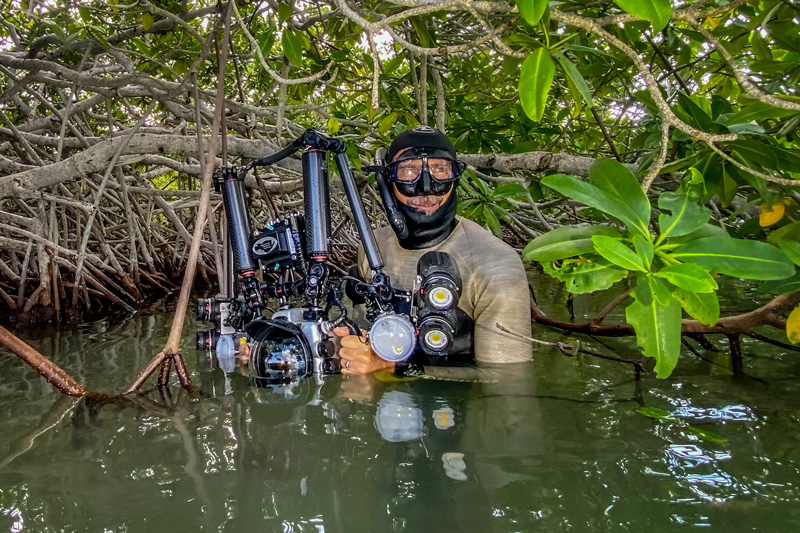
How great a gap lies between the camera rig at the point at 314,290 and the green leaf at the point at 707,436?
0.84 meters

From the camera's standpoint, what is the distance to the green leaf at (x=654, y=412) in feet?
6.07

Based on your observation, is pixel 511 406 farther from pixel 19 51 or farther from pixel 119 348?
pixel 19 51

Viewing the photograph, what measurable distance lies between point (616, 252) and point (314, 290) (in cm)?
131

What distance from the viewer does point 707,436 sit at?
167 centimetres

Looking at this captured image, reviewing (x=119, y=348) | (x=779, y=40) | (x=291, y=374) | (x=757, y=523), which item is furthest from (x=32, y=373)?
(x=779, y=40)

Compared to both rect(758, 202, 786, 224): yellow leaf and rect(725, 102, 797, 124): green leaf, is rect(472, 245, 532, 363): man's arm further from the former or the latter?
rect(725, 102, 797, 124): green leaf

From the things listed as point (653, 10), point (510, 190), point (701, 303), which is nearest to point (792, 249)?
point (701, 303)

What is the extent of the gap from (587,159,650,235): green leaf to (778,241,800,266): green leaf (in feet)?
1.36

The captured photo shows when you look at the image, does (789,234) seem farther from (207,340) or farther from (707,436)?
(207,340)

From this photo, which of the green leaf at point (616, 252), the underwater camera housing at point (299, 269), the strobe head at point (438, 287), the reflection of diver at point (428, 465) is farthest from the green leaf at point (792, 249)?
the underwater camera housing at point (299, 269)

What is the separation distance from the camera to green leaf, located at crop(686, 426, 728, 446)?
5.35ft

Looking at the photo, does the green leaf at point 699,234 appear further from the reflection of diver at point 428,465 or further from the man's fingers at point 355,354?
the man's fingers at point 355,354

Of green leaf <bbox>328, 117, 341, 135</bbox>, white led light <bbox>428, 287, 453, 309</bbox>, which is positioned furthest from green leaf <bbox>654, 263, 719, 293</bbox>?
green leaf <bbox>328, 117, 341, 135</bbox>

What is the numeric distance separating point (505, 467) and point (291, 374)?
3.35ft
